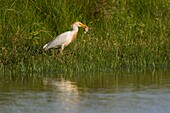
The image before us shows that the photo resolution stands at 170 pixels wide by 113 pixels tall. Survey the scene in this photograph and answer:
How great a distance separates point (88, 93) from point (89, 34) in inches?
172

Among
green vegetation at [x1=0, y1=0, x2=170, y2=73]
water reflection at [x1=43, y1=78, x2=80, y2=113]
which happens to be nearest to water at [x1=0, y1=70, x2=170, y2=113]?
water reflection at [x1=43, y1=78, x2=80, y2=113]

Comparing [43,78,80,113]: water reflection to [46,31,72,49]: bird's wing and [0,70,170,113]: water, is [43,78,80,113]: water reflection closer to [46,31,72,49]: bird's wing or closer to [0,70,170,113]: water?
[0,70,170,113]: water

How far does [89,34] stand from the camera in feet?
49.8

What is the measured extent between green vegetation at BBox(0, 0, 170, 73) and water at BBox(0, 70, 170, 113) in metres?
0.50

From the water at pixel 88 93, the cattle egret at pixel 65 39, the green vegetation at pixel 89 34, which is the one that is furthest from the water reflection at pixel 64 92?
the cattle egret at pixel 65 39

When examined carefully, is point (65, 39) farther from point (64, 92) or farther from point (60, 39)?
point (64, 92)

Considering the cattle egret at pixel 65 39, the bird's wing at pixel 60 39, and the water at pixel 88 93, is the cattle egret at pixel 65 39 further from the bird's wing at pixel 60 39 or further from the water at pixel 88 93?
the water at pixel 88 93

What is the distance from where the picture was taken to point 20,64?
521 inches

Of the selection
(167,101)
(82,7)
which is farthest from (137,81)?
(82,7)

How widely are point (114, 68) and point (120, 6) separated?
3.29 metres

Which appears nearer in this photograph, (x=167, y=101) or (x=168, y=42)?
(x=167, y=101)

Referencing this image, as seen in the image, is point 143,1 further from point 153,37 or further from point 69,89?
point 69,89

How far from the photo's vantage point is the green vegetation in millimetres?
13336

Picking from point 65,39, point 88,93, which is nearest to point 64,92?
point 88,93
